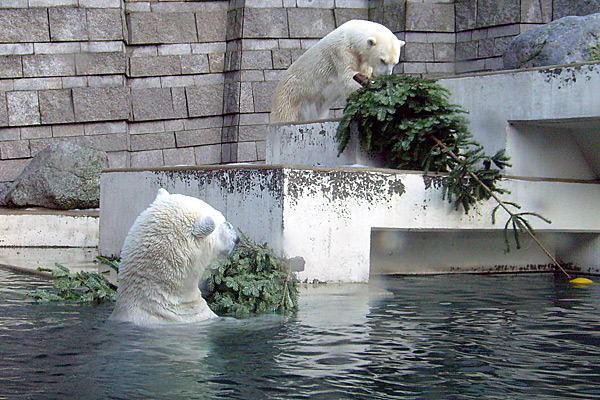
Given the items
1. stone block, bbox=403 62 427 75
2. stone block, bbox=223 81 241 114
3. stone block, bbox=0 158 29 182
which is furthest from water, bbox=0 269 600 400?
stone block, bbox=403 62 427 75

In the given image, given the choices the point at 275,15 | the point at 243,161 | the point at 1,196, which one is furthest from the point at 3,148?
the point at 275,15

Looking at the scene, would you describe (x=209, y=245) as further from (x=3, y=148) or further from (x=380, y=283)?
(x=3, y=148)

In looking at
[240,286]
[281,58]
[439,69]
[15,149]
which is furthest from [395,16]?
[240,286]

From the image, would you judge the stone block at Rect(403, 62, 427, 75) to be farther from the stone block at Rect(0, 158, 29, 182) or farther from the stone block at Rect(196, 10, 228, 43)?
the stone block at Rect(0, 158, 29, 182)

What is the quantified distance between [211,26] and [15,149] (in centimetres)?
402

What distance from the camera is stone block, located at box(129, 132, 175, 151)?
1445 cm

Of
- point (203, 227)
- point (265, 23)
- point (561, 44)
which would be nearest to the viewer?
point (203, 227)

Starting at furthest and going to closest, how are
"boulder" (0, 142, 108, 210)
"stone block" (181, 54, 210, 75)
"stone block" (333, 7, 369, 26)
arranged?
"stone block" (333, 7, 369, 26)
"stone block" (181, 54, 210, 75)
"boulder" (0, 142, 108, 210)

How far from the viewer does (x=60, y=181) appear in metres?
12.1

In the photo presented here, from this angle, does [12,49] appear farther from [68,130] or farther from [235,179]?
[235,179]

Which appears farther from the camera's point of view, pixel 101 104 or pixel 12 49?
pixel 101 104

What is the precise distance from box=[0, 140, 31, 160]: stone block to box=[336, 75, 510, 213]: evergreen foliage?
312 inches

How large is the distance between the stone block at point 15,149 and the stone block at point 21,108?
1.04 feet

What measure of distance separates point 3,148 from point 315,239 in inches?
359
